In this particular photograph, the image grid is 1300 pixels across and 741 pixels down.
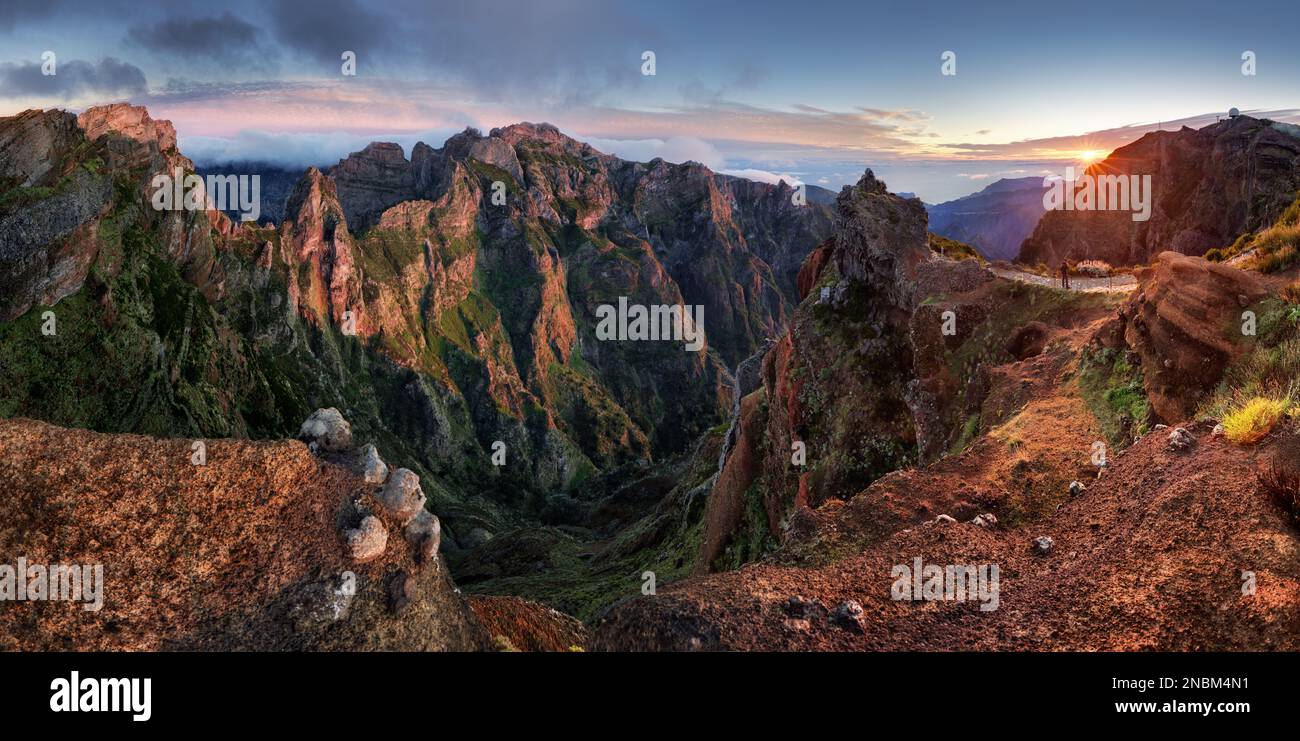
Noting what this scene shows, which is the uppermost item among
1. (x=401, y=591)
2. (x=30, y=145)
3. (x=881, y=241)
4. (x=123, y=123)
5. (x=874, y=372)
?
(x=123, y=123)

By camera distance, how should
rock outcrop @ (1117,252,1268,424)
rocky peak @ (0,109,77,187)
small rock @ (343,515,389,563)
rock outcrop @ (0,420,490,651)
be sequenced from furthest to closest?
rocky peak @ (0,109,77,187)
rock outcrop @ (1117,252,1268,424)
small rock @ (343,515,389,563)
rock outcrop @ (0,420,490,651)

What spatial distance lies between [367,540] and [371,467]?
1.94 m

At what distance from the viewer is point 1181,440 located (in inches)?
490

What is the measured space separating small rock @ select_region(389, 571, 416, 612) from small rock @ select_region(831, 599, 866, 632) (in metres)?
7.00

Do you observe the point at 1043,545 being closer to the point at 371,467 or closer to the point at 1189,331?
the point at 1189,331

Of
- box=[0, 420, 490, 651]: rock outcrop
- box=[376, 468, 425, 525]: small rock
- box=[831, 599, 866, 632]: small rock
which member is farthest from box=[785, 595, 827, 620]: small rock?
box=[376, 468, 425, 525]: small rock

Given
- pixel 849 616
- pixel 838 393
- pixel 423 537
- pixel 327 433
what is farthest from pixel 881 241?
pixel 423 537

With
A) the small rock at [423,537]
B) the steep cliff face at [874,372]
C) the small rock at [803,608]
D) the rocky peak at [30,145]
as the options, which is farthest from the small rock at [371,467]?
the rocky peak at [30,145]

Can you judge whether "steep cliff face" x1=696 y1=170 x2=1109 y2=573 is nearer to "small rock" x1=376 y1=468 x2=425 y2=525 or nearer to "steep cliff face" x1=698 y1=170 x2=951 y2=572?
"steep cliff face" x1=698 y1=170 x2=951 y2=572

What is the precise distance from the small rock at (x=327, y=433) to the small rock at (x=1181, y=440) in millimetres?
16376

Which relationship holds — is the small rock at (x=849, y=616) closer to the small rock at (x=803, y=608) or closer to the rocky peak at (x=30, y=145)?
the small rock at (x=803, y=608)

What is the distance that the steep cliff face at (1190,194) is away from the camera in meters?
89.1

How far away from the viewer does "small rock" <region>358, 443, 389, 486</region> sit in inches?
503

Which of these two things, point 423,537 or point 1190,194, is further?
point 1190,194
